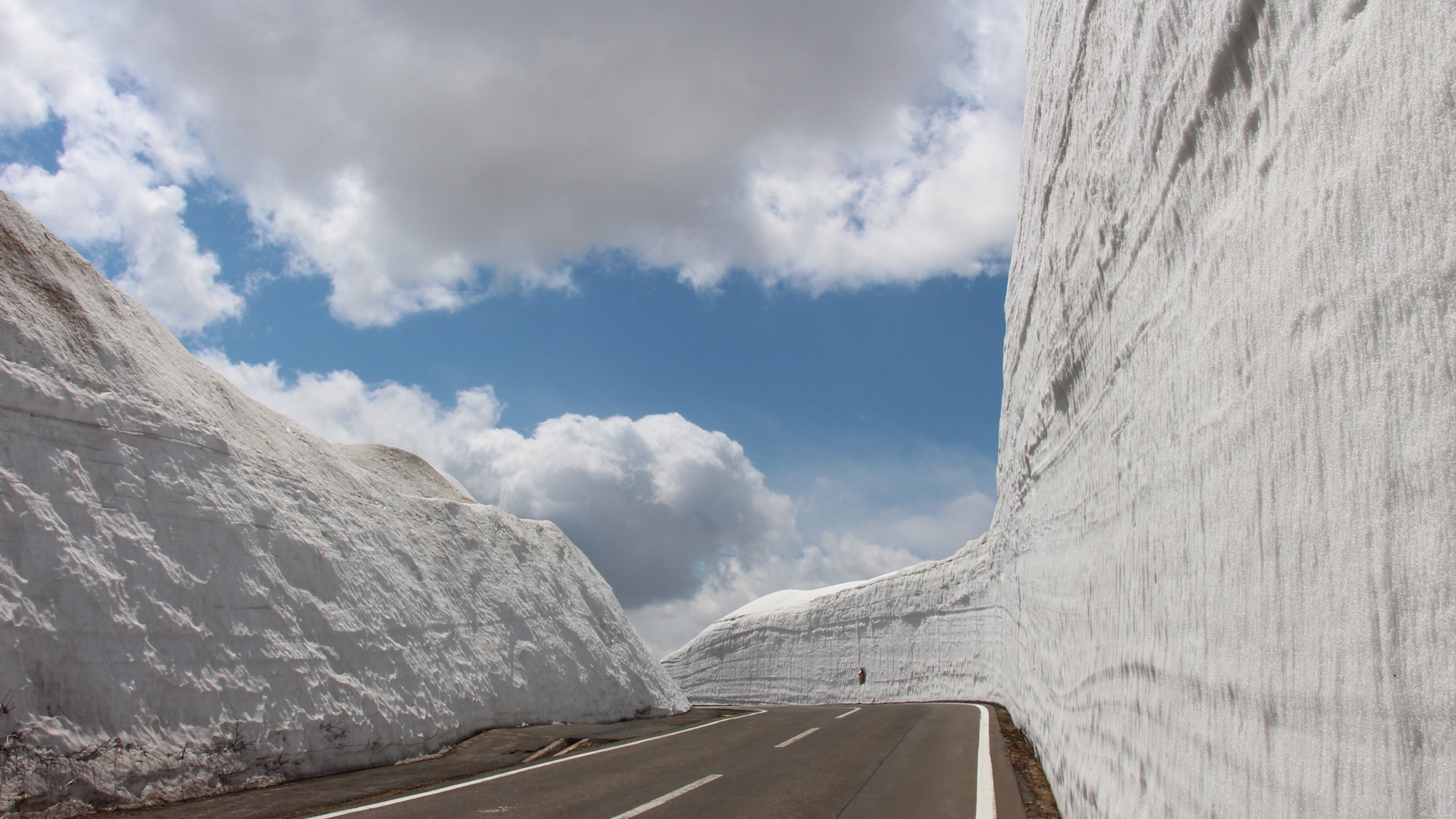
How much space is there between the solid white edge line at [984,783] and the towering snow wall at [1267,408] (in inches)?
44.8

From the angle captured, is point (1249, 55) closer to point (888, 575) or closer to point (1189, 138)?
point (1189, 138)

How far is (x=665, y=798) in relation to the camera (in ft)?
22.6

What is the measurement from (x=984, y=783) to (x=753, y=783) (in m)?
2.28

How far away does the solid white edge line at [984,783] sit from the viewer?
643 cm

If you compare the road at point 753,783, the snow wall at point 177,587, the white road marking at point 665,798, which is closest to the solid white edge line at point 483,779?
the road at point 753,783

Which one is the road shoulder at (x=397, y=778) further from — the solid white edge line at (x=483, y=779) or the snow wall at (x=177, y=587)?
the snow wall at (x=177, y=587)

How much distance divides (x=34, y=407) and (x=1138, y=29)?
415 inches

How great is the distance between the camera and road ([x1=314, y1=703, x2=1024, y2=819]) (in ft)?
21.1

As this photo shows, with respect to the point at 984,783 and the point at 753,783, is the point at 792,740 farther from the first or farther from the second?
the point at 984,783

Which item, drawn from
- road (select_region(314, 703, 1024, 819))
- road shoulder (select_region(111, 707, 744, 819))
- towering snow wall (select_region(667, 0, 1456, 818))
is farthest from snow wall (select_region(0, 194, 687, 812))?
towering snow wall (select_region(667, 0, 1456, 818))

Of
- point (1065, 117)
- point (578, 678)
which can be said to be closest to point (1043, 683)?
point (1065, 117)

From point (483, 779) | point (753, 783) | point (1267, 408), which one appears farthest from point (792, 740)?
point (1267, 408)

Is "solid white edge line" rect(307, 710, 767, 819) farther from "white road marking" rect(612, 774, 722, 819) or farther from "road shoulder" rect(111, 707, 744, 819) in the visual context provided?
"white road marking" rect(612, 774, 722, 819)

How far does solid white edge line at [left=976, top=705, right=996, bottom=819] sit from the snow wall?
7.38 m
